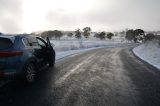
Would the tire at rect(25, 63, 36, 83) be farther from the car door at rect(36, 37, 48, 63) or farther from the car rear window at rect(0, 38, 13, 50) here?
the car door at rect(36, 37, 48, 63)

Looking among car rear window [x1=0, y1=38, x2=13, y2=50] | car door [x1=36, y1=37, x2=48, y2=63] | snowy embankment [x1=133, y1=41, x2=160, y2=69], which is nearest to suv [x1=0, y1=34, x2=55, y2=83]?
car rear window [x1=0, y1=38, x2=13, y2=50]

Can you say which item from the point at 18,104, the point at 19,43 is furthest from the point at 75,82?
the point at 18,104

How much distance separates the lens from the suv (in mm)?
7246

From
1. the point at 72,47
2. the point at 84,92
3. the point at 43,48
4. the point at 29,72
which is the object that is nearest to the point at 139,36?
the point at 72,47

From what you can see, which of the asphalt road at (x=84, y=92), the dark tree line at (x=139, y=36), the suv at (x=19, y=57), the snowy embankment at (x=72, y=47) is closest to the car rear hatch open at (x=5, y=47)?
the suv at (x=19, y=57)

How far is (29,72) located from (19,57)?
92 cm

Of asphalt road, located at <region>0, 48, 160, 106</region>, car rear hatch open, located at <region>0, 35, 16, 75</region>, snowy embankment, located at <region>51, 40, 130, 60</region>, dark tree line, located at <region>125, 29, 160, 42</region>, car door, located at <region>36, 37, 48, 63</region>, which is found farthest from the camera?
dark tree line, located at <region>125, 29, 160, 42</region>

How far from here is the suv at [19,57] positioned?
7246mm

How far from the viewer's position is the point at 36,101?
19.8 ft

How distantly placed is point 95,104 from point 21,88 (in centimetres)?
299

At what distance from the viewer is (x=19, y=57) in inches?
302

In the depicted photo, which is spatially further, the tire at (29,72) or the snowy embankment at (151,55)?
the snowy embankment at (151,55)

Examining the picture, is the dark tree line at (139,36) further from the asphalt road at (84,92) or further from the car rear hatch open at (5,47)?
the car rear hatch open at (5,47)

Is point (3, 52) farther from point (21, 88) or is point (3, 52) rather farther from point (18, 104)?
point (18, 104)
